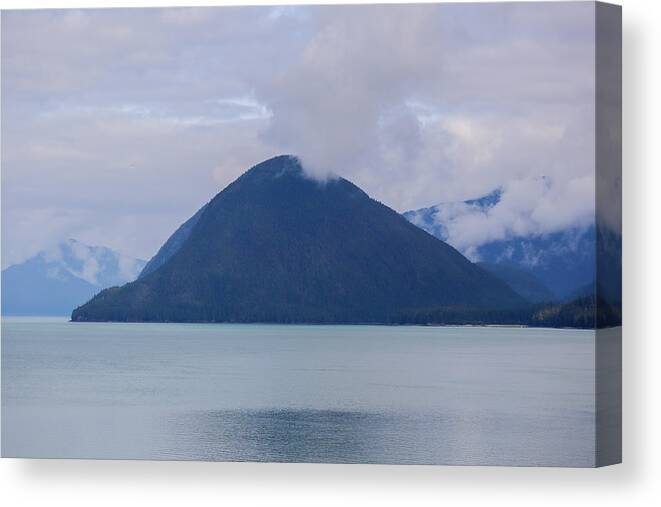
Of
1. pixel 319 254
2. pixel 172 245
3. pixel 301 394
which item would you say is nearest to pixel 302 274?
pixel 319 254

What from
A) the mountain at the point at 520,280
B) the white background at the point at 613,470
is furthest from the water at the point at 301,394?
the mountain at the point at 520,280

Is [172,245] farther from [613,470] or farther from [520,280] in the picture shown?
[613,470]

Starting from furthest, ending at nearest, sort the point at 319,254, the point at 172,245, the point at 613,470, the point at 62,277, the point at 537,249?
the point at 319,254, the point at 172,245, the point at 62,277, the point at 537,249, the point at 613,470

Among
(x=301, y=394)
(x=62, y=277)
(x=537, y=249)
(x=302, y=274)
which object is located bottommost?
(x=301, y=394)

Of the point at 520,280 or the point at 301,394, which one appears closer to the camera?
the point at 520,280

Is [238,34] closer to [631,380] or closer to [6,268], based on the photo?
[6,268]

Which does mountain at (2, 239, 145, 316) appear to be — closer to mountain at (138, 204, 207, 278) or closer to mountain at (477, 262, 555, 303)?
mountain at (138, 204, 207, 278)

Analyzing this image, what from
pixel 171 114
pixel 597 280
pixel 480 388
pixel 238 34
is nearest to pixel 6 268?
pixel 171 114
